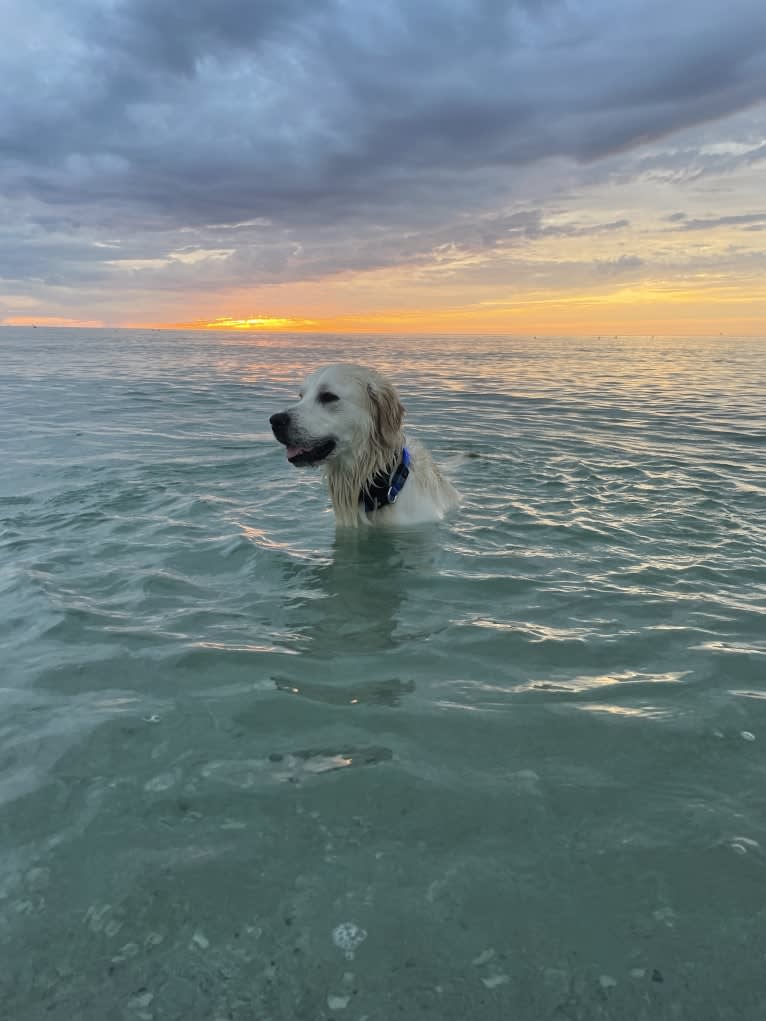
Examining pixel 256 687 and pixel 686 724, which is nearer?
pixel 686 724

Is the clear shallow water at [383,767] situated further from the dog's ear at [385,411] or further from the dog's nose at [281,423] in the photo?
the dog's nose at [281,423]

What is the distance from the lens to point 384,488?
284 inches

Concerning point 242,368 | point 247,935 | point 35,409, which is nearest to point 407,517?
point 247,935

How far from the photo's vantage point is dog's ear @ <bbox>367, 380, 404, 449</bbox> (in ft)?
22.0

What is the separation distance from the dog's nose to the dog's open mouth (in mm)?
224

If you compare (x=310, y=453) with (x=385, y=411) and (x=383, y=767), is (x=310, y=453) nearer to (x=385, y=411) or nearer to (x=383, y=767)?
(x=385, y=411)

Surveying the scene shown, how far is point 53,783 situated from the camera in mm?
3086

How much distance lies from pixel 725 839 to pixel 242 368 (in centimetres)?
3592

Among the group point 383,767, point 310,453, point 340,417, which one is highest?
point 340,417

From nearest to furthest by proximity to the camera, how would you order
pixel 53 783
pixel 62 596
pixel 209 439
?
pixel 53 783 → pixel 62 596 → pixel 209 439

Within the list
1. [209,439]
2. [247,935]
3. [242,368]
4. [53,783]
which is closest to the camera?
[247,935]

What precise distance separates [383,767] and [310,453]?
3.88m

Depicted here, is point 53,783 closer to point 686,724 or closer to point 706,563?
point 686,724

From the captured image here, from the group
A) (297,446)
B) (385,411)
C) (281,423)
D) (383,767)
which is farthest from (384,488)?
(383,767)
